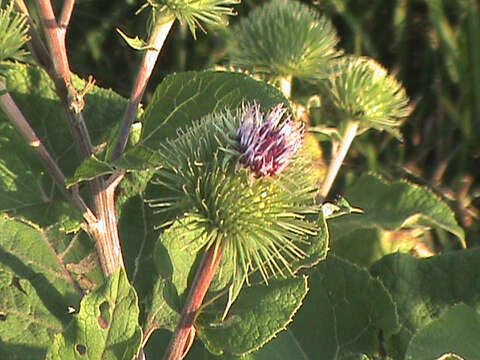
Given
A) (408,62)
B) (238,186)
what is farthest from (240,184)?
(408,62)

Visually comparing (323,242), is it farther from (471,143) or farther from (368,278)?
(471,143)

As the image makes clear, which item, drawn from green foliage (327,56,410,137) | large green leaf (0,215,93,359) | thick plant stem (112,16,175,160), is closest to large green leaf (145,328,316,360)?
large green leaf (0,215,93,359)

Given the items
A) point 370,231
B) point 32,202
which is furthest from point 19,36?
point 370,231

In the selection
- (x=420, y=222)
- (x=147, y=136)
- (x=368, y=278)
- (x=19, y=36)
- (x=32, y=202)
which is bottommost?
(x=420, y=222)

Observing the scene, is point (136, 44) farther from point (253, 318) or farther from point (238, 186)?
point (253, 318)

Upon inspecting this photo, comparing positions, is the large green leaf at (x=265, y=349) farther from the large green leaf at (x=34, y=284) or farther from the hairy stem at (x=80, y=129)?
the hairy stem at (x=80, y=129)

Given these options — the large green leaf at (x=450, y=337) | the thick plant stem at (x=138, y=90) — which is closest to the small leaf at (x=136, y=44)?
the thick plant stem at (x=138, y=90)
